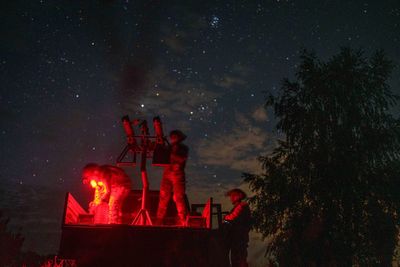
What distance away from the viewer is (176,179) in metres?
10.3

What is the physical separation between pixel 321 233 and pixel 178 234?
10.3 meters

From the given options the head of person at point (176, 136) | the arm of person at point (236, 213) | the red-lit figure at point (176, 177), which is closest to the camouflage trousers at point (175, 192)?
the red-lit figure at point (176, 177)

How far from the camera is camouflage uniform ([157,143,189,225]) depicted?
1022 centimetres

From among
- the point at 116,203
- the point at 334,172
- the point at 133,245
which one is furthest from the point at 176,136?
the point at 334,172

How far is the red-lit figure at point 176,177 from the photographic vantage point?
10219 mm

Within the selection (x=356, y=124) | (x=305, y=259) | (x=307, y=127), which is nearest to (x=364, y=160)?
(x=356, y=124)

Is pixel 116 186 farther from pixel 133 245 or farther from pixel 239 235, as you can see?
pixel 239 235

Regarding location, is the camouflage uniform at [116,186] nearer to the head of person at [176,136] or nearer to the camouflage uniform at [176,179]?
the camouflage uniform at [176,179]

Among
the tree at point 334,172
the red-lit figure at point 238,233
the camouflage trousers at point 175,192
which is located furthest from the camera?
the tree at point 334,172

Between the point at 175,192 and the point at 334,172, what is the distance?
10007mm

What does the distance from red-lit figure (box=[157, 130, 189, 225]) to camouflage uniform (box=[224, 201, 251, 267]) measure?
153 centimetres

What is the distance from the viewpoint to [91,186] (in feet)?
34.8

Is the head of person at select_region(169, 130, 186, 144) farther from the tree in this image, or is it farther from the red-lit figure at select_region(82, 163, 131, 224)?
the tree

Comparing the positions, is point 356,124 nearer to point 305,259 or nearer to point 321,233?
point 321,233
